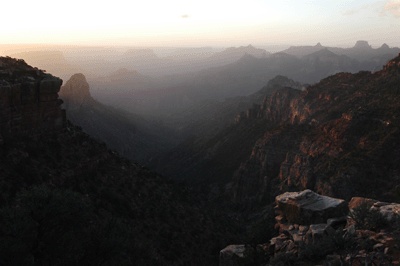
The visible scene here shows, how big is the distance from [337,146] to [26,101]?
44.0 meters

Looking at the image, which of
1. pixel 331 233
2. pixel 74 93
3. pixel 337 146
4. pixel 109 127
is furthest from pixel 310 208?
pixel 74 93

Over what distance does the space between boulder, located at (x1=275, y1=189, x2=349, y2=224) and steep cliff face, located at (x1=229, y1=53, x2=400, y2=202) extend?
17.1 meters

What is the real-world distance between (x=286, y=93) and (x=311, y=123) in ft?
120

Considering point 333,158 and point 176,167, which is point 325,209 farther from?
point 176,167

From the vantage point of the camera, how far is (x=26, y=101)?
2697 centimetres

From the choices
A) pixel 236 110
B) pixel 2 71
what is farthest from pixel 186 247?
pixel 236 110

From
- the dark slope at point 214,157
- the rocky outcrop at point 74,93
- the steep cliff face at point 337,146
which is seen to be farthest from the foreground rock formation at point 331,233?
the rocky outcrop at point 74,93

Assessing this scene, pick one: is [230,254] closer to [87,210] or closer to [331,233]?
[331,233]

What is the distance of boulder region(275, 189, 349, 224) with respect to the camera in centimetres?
1645

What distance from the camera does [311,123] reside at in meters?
54.8

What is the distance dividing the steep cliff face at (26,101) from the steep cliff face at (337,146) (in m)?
38.0

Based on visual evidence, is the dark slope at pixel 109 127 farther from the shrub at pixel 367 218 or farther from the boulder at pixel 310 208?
the shrub at pixel 367 218

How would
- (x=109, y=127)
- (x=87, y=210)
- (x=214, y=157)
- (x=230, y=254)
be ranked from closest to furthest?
(x=87, y=210) < (x=230, y=254) < (x=214, y=157) < (x=109, y=127)

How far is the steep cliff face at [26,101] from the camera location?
25359 millimetres
